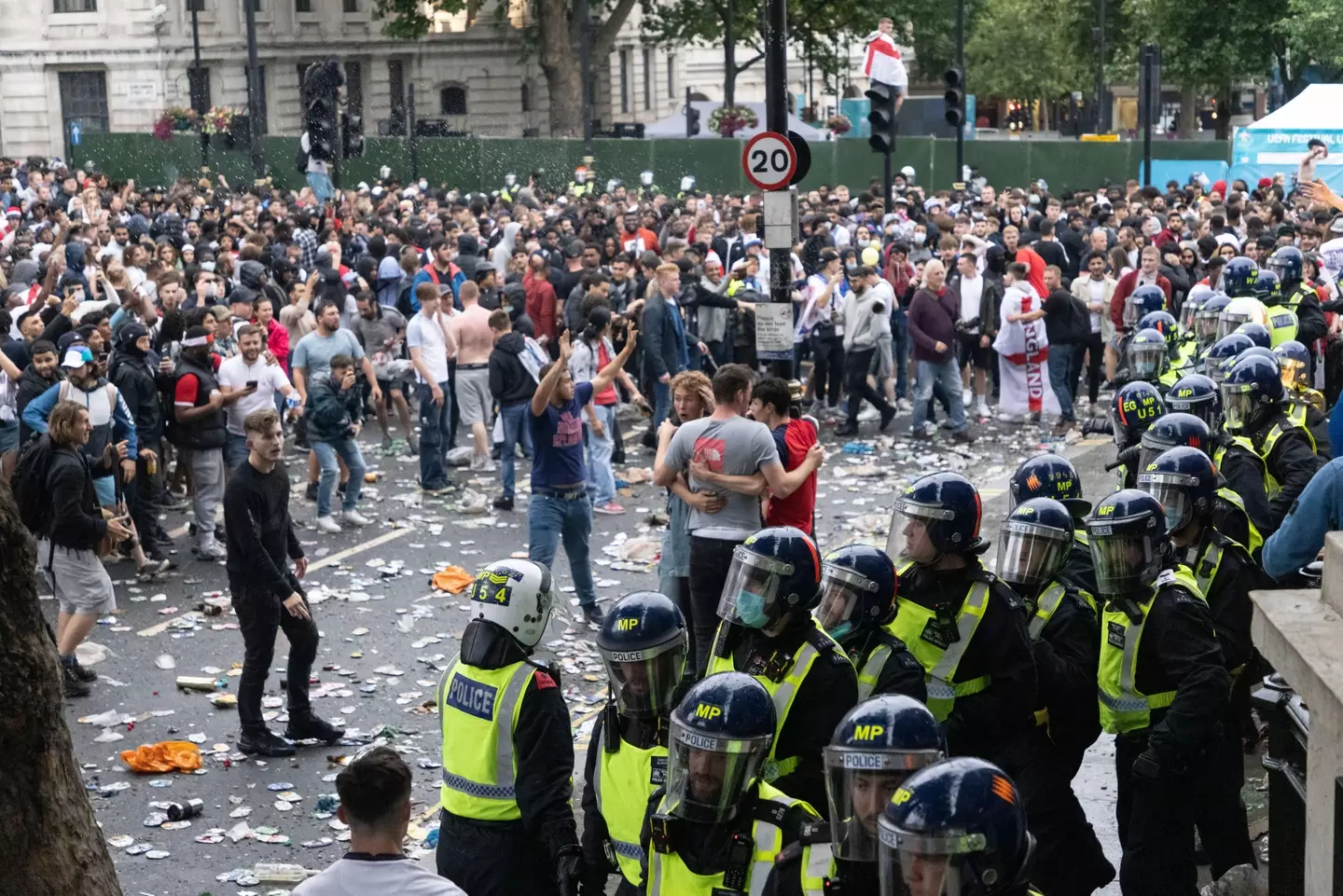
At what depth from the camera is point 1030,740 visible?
629 cm

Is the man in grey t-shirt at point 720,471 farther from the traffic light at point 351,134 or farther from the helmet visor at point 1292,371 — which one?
the traffic light at point 351,134

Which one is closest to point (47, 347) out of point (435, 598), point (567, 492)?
point (435, 598)

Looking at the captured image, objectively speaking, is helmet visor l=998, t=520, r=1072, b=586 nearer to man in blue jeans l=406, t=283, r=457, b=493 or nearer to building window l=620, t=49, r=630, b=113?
man in blue jeans l=406, t=283, r=457, b=493

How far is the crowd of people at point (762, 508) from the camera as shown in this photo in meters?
4.63

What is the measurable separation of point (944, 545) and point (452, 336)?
32.9 feet

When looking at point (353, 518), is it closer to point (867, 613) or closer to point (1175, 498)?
point (1175, 498)

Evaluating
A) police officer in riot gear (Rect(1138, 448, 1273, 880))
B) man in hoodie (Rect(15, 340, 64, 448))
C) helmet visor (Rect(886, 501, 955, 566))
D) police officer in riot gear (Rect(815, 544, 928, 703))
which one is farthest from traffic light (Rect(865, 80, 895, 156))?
police officer in riot gear (Rect(815, 544, 928, 703))

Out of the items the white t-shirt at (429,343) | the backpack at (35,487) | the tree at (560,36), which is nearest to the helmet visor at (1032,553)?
the backpack at (35,487)

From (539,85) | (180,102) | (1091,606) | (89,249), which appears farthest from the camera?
(539,85)

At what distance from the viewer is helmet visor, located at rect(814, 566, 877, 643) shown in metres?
5.70

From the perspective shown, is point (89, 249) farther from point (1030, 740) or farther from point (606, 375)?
point (1030, 740)

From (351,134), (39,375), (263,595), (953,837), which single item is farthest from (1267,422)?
(351,134)

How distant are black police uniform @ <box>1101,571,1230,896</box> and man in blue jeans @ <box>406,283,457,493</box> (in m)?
9.41

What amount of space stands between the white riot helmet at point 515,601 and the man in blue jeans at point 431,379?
9.22 meters
